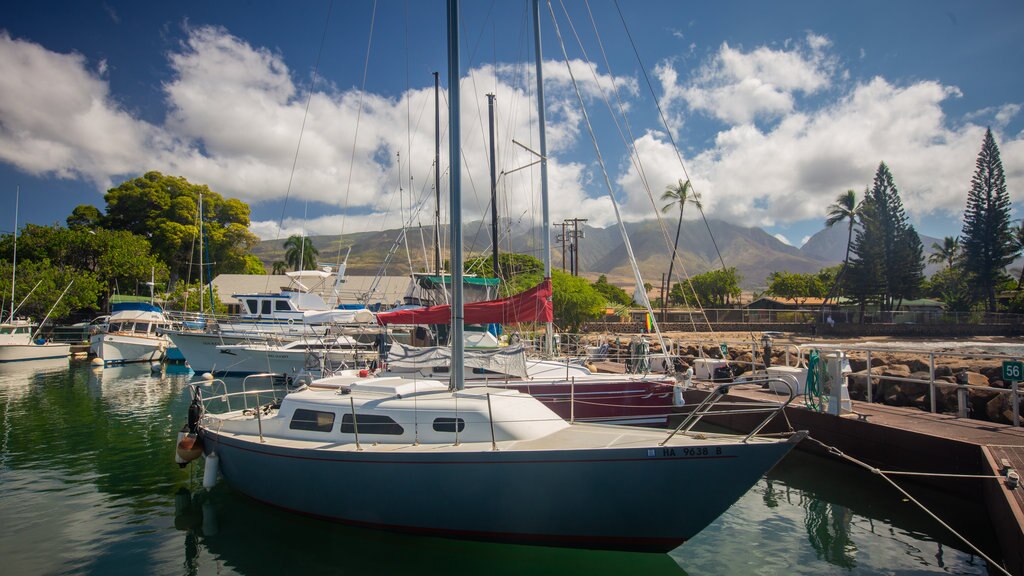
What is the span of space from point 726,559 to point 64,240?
181 feet

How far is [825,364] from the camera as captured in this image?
36.7ft

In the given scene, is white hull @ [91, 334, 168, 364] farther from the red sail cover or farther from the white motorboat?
the red sail cover

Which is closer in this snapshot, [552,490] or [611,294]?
Answer: [552,490]

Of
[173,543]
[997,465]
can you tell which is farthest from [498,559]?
[997,465]

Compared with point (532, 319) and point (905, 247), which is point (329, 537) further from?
point (905, 247)

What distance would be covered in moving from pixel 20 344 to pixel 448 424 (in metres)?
43.6

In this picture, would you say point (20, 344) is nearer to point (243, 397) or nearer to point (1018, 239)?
point (243, 397)

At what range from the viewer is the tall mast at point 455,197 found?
8.26 metres

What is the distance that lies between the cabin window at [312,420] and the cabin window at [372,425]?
30 cm

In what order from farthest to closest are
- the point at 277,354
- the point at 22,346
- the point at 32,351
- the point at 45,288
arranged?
1. the point at 45,288
2. the point at 32,351
3. the point at 22,346
4. the point at 277,354

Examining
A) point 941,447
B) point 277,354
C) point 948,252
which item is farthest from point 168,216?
point 948,252

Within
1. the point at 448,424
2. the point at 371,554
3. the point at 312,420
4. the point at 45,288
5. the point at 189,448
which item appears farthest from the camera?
the point at 45,288

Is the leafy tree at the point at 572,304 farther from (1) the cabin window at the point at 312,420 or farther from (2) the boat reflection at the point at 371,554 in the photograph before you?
(2) the boat reflection at the point at 371,554

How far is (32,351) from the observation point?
3647cm
